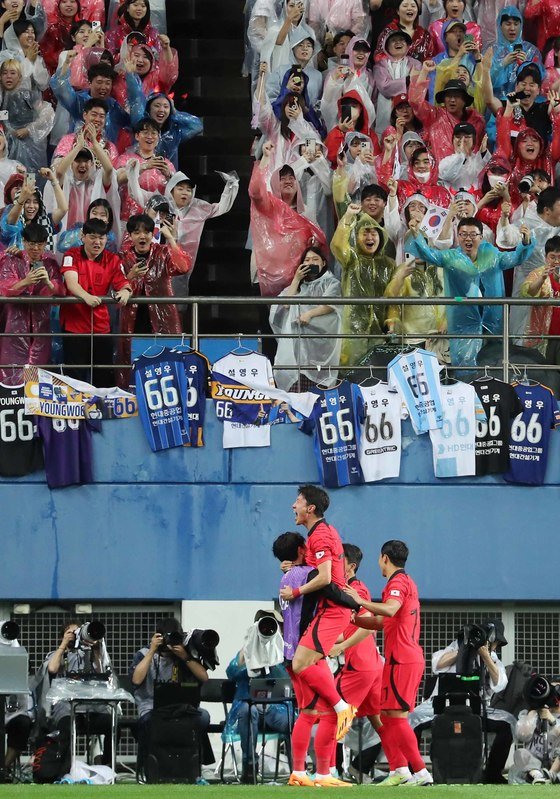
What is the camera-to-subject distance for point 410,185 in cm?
1816

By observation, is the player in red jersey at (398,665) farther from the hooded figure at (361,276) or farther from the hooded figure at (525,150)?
the hooded figure at (525,150)

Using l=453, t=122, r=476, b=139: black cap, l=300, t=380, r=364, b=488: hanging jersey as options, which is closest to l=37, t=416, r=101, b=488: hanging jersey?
l=300, t=380, r=364, b=488: hanging jersey

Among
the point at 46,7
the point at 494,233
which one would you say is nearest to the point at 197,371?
Result: the point at 494,233

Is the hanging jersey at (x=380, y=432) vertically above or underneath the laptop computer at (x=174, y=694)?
above

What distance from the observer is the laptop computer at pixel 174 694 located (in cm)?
1371

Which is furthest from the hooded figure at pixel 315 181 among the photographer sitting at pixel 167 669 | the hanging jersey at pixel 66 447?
the photographer sitting at pixel 167 669

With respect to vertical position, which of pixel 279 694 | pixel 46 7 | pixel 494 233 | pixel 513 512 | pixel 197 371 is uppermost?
pixel 46 7

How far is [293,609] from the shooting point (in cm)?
1255

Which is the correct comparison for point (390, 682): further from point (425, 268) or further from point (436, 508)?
point (425, 268)

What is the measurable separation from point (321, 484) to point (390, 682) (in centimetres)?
359

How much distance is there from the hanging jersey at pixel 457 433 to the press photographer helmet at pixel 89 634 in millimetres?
3465

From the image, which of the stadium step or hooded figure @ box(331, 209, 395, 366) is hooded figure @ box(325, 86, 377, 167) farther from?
hooded figure @ box(331, 209, 395, 366)

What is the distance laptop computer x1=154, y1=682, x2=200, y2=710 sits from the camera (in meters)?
13.7

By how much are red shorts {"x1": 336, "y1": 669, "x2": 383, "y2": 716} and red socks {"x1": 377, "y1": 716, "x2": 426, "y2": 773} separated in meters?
0.24
